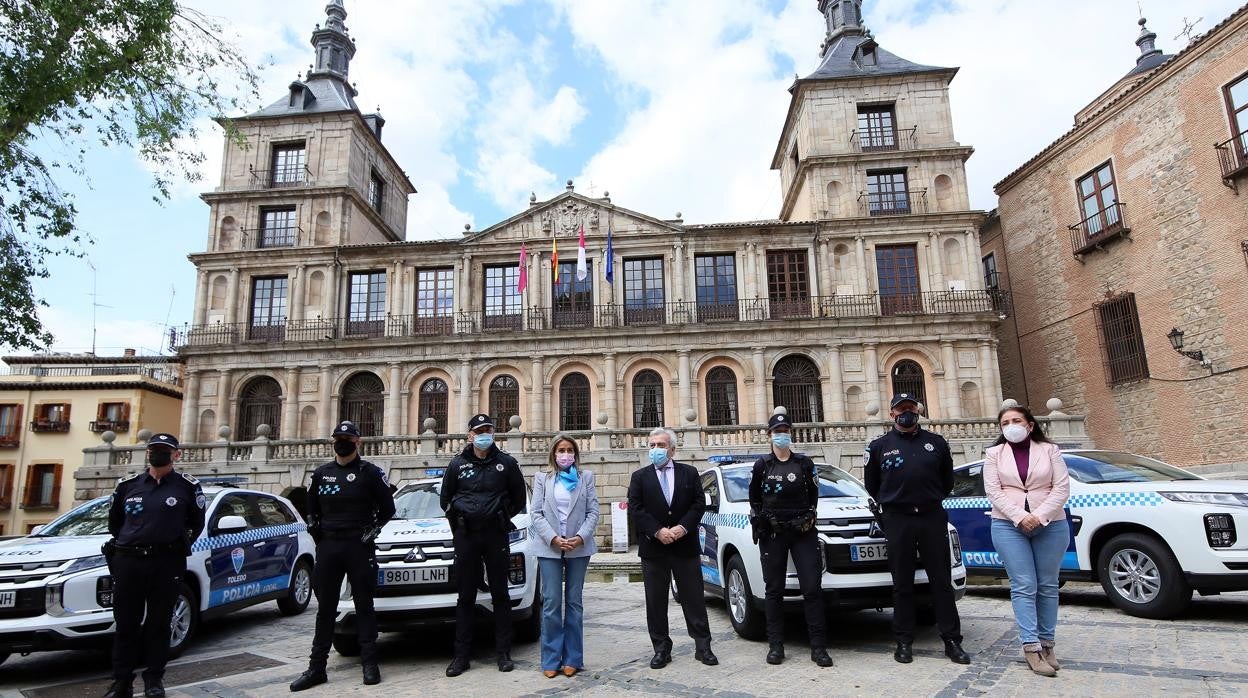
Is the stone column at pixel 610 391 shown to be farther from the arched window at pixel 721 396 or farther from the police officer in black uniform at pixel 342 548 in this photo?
the police officer in black uniform at pixel 342 548

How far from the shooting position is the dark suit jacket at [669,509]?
5926mm

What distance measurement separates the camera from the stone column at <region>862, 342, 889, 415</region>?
2497 cm

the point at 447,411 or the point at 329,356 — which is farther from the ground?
the point at 329,356

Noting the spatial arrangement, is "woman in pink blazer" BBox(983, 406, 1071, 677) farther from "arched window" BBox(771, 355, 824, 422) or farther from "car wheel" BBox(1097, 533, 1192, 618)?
"arched window" BBox(771, 355, 824, 422)

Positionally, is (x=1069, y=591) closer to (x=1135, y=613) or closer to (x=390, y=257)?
(x=1135, y=613)

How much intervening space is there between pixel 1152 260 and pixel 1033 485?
20.3 m

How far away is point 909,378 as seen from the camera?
25641 mm

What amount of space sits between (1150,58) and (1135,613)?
34076mm

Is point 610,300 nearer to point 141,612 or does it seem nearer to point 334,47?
point 334,47

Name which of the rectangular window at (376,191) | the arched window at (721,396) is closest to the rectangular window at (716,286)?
the arched window at (721,396)

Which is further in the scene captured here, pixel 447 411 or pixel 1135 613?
pixel 447 411

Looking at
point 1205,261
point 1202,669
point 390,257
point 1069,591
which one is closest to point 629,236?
point 390,257

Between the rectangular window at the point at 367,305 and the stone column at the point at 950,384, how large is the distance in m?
21.0

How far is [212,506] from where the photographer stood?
8016mm
